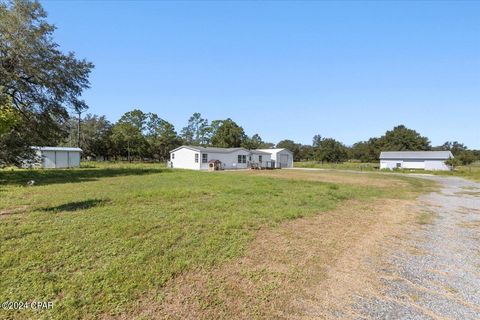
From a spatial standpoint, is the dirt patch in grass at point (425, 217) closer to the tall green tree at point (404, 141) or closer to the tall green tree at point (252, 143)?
the tall green tree at point (252, 143)

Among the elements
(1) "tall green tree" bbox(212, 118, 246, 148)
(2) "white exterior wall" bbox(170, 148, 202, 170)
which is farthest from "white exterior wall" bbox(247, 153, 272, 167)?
(1) "tall green tree" bbox(212, 118, 246, 148)

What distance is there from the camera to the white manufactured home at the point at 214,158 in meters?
32.7

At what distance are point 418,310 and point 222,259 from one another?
7.57ft

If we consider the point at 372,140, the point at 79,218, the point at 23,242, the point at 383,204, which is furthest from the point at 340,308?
the point at 372,140

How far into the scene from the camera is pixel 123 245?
407 cm

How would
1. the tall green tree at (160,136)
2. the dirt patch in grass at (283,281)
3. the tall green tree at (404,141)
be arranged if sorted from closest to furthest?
the dirt patch in grass at (283,281) < the tall green tree at (160,136) < the tall green tree at (404,141)

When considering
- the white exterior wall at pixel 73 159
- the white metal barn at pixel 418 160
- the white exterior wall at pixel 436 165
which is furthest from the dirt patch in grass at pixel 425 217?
the white exterior wall at pixel 436 165

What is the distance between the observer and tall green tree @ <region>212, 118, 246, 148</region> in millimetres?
54562

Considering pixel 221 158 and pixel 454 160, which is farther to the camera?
pixel 454 160

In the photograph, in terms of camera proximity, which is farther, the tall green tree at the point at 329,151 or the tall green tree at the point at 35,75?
the tall green tree at the point at 329,151

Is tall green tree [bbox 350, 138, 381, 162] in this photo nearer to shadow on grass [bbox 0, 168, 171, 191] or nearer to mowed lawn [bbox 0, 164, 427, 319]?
shadow on grass [bbox 0, 168, 171, 191]

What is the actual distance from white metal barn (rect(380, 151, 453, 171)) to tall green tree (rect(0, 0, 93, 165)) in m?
44.7

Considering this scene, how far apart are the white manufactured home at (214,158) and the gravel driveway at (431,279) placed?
27.8m

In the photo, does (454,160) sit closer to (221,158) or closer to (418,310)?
(221,158)
